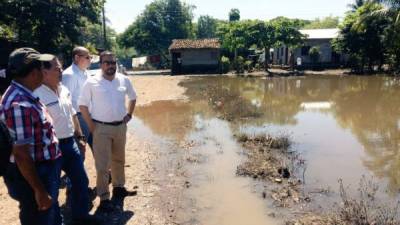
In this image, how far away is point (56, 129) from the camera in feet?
13.4

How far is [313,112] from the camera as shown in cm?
1408

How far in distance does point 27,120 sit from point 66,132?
1.31m

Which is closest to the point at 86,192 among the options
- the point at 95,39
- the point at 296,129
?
the point at 296,129

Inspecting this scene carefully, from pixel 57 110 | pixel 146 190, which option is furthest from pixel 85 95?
pixel 146 190

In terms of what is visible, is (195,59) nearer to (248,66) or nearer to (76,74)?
(248,66)

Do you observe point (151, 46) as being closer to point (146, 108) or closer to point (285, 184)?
point (146, 108)

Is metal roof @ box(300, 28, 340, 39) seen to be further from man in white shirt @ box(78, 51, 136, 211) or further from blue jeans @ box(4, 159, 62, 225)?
blue jeans @ box(4, 159, 62, 225)

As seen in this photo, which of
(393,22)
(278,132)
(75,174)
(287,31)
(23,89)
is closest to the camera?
(23,89)

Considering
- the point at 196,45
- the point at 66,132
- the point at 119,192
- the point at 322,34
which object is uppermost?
the point at 322,34

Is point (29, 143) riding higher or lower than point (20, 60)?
lower

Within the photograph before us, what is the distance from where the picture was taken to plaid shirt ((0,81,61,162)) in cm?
278

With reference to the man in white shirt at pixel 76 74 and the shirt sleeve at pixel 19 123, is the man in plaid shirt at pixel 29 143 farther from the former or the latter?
the man in white shirt at pixel 76 74

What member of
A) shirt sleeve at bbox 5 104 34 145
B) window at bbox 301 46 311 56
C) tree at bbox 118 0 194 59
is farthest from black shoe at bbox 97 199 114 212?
tree at bbox 118 0 194 59

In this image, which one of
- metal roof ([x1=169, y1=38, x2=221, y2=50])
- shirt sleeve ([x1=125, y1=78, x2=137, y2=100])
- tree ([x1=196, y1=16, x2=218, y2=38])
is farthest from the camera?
tree ([x1=196, y1=16, x2=218, y2=38])
